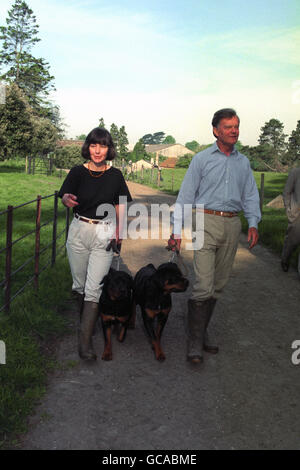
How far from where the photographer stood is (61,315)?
5414 millimetres

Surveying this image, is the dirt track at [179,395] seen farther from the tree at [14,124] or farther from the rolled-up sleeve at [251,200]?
the tree at [14,124]

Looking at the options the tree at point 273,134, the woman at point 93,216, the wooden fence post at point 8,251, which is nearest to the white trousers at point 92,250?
the woman at point 93,216

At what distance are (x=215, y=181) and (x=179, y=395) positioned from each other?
196cm

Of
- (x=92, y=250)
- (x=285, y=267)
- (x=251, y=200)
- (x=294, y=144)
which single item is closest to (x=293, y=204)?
(x=285, y=267)

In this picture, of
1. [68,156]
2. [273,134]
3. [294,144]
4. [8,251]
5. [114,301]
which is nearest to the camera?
[114,301]

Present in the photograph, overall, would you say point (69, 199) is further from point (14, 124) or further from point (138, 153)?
point (138, 153)

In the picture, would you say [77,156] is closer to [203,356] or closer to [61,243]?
[61,243]

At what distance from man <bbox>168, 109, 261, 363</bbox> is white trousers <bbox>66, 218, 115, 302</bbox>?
622mm

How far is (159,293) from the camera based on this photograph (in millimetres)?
4227

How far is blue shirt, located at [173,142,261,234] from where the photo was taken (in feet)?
14.2

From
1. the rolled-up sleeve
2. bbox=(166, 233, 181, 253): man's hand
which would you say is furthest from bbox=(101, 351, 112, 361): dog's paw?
the rolled-up sleeve

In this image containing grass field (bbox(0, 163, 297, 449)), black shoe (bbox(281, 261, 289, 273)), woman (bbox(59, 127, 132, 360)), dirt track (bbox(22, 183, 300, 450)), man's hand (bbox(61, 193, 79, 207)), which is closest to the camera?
dirt track (bbox(22, 183, 300, 450))

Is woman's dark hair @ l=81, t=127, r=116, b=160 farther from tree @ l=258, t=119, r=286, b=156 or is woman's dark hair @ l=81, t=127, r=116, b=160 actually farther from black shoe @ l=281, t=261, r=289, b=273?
tree @ l=258, t=119, r=286, b=156

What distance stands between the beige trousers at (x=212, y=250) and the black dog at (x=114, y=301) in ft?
2.25
